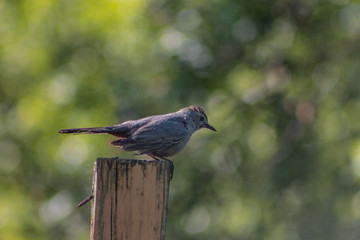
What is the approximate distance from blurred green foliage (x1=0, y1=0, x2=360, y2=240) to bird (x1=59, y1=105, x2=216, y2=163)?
262 centimetres

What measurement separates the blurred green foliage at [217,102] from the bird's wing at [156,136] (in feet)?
8.71

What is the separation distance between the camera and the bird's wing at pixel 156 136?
13.2ft

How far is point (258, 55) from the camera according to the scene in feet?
26.3

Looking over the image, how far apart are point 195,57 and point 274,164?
2043 mm

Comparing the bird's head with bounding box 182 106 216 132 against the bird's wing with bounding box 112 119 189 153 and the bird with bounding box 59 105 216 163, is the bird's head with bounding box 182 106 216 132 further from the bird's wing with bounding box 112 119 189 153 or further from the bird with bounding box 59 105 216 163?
the bird's wing with bounding box 112 119 189 153

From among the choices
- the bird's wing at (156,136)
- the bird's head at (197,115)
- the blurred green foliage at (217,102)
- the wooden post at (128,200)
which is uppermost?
the blurred green foliage at (217,102)

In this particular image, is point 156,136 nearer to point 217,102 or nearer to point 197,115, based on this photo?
point 197,115

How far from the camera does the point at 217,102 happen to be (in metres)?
7.89

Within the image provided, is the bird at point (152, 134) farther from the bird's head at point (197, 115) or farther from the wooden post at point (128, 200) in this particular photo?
the wooden post at point (128, 200)

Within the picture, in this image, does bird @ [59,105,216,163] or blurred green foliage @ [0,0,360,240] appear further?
blurred green foliage @ [0,0,360,240]

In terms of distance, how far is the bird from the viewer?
403 cm

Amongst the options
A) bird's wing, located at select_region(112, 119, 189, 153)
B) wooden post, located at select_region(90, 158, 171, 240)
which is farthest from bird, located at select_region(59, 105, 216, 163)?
wooden post, located at select_region(90, 158, 171, 240)

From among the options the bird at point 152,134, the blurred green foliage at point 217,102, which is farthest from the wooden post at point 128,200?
the blurred green foliage at point 217,102

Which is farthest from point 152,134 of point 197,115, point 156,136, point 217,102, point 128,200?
point 217,102
